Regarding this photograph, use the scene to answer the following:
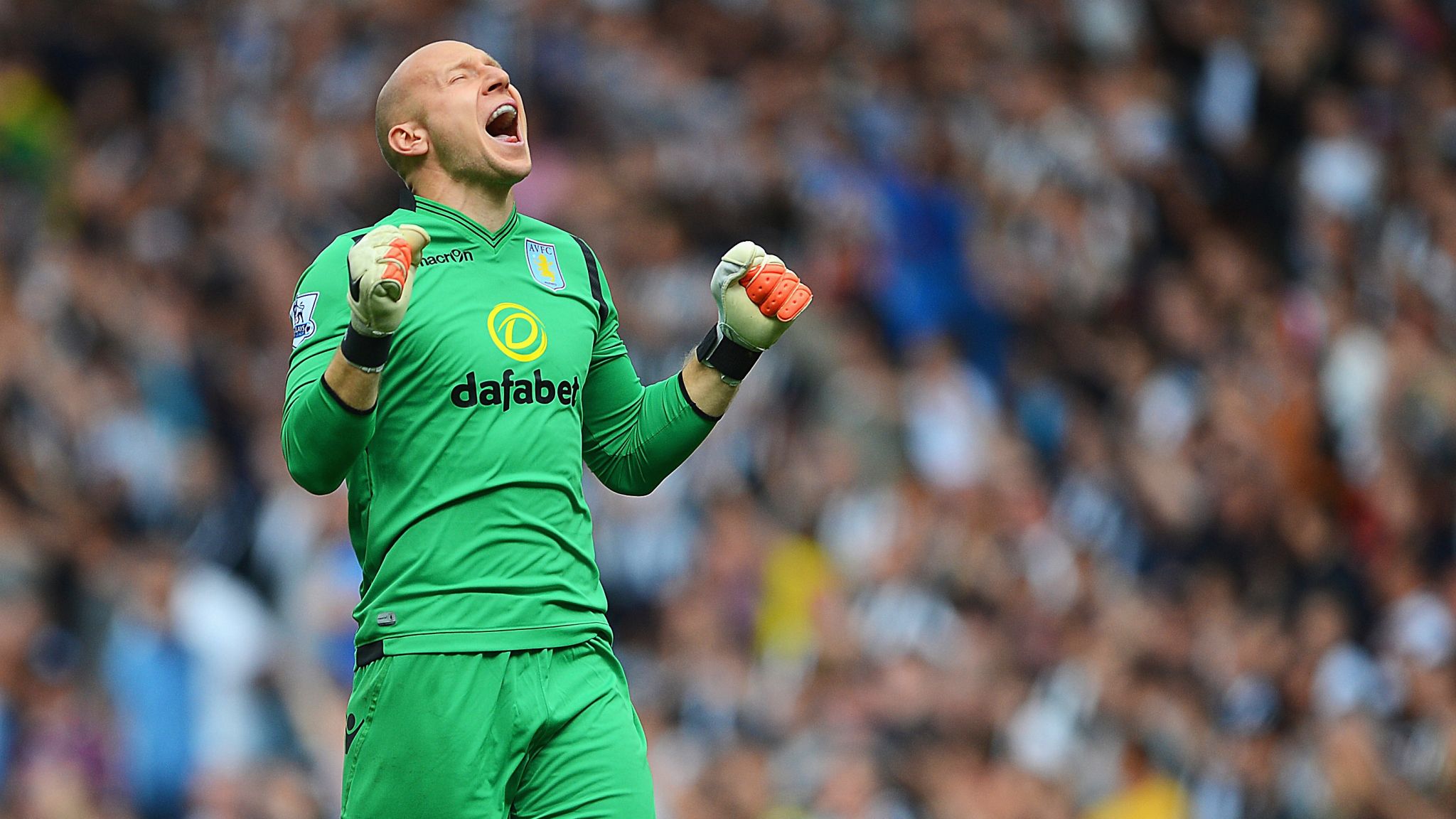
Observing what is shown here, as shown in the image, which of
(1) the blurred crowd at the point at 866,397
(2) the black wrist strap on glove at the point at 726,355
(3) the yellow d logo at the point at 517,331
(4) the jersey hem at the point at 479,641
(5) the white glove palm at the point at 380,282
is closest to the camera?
(5) the white glove palm at the point at 380,282

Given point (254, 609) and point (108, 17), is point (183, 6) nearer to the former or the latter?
point (108, 17)

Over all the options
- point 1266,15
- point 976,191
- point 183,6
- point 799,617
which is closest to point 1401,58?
point 1266,15

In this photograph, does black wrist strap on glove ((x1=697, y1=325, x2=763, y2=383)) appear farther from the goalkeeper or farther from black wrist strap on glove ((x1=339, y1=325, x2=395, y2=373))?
black wrist strap on glove ((x1=339, y1=325, x2=395, y2=373))

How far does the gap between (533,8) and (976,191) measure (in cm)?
382

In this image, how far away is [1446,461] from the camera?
443 inches

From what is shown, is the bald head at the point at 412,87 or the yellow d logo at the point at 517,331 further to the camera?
the bald head at the point at 412,87

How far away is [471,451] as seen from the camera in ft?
15.1

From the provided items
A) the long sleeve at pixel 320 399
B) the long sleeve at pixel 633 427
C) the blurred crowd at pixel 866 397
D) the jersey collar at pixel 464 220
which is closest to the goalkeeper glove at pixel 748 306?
the long sleeve at pixel 633 427

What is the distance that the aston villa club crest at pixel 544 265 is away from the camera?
4887 millimetres

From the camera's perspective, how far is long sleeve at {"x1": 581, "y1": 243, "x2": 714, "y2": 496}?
16.4 ft

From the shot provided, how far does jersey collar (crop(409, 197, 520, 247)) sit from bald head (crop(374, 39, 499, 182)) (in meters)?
0.10

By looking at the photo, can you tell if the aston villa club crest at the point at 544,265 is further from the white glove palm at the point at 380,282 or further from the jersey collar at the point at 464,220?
the white glove palm at the point at 380,282

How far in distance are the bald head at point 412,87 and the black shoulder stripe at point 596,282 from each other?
0.49m

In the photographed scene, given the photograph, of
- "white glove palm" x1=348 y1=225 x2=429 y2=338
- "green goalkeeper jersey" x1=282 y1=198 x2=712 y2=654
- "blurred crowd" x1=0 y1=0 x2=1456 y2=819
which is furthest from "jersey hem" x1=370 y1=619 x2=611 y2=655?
"blurred crowd" x1=0 y1=0 x2=1456 y2=819
